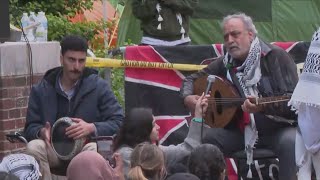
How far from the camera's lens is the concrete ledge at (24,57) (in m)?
8.23

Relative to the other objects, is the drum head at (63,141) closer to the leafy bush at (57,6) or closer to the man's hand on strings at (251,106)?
the man's hand on strings at (251,106)

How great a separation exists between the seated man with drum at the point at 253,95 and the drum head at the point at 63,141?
1.33 m

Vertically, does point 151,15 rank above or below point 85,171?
above

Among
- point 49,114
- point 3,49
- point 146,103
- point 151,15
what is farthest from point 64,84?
point 151,15

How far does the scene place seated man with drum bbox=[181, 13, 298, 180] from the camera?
749 centimetres

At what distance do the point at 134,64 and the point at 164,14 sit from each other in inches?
49.5

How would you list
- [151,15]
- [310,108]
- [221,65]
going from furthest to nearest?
[151,15]
[221,65]
[310,108]

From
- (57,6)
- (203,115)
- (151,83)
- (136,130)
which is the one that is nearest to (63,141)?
(136,130)

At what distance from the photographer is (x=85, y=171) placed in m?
5.76

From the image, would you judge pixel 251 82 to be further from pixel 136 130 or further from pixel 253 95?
pixel 136 130

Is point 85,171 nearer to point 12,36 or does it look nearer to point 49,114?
point 49,114

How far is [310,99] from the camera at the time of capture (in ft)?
22.6

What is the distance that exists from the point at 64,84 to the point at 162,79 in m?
1.76

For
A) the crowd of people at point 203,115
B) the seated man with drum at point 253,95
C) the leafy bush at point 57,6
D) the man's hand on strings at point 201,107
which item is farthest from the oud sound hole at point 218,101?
the leafy bush at point 57,6
